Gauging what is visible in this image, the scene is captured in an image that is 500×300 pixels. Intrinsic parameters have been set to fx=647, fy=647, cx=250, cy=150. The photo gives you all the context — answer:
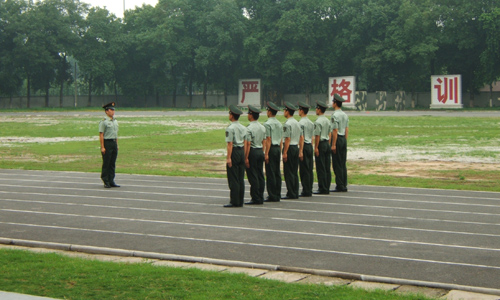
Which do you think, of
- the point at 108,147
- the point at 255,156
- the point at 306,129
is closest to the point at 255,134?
the point at 255,156

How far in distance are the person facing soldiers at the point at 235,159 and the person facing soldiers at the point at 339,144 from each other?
2.54m

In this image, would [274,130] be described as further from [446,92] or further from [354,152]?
[446,92]

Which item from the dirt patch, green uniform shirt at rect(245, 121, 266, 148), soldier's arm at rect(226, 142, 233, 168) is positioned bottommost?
the dirt patch

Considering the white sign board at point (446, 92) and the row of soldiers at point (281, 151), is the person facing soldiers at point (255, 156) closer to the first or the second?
the row of soldiers at point (281, 151)

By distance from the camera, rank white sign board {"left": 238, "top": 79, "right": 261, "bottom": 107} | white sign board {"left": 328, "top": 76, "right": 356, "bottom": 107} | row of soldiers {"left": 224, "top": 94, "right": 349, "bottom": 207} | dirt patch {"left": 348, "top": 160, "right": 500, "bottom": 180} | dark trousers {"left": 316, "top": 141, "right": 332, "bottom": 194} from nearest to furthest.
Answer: row of soldiers {"left": 224, "top": 94, "right": 349, "bottom": 207} → dark trousers {"left": 316, "top": 141, "right": 332, "bottom": 194} → dirt patch {"left": 348, "top": 160, "right": 500, "bottom": 180} → white sign board {"left": 328, "top": 76, "right": 356, "bottom": 107} → white sign board {"left": 238, "top": 79, "right": 261, "bottom": 107}

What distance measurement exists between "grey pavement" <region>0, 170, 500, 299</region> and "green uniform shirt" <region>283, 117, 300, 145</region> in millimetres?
1259

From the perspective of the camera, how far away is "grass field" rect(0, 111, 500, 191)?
16.2 meters

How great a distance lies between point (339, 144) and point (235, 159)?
2.96m

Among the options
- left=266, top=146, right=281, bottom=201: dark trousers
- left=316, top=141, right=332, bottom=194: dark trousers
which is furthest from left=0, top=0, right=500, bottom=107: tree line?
left=266, top=146, right=281, bottom=201: dark trousers

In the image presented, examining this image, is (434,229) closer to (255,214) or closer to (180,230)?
(255,214)

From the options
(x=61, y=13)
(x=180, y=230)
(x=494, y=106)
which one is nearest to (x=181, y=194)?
(x=180, y=230)

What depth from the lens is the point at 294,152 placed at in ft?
41.2

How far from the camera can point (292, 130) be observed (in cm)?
1249

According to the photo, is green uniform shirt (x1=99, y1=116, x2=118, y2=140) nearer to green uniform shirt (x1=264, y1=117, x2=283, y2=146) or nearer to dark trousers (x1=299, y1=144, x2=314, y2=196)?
green uniform shirt (x1=264, y1=117, x2=283, y2=146)
